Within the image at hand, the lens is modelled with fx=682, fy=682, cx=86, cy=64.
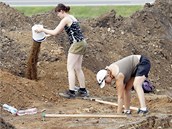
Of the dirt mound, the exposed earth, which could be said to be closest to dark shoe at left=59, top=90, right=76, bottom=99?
the exposed earth

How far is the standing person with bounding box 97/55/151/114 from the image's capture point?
12.6 m

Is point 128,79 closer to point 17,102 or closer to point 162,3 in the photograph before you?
point 17,102

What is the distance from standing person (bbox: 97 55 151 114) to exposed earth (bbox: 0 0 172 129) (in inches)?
13.7

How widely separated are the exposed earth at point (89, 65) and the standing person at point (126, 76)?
347 mm

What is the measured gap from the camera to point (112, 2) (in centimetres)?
3425

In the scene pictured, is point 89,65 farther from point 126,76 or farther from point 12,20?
point 126,76

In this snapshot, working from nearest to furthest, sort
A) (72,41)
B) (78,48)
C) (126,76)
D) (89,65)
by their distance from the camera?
(126,76) → (78,48) → (72,41) → (89,65)

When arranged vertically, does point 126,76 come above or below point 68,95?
above

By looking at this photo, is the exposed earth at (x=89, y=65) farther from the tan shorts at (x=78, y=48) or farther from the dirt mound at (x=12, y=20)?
the tan shorts at (x=78, y=48)

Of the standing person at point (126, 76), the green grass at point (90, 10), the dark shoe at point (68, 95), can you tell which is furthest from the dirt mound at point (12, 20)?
the green grass at point (90, 10)

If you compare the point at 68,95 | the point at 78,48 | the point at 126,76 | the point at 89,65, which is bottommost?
the point at 68,95

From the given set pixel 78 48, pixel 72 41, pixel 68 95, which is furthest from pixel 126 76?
pixel 68 95

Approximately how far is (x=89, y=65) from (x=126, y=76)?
566 centimetres

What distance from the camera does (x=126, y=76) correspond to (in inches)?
508
